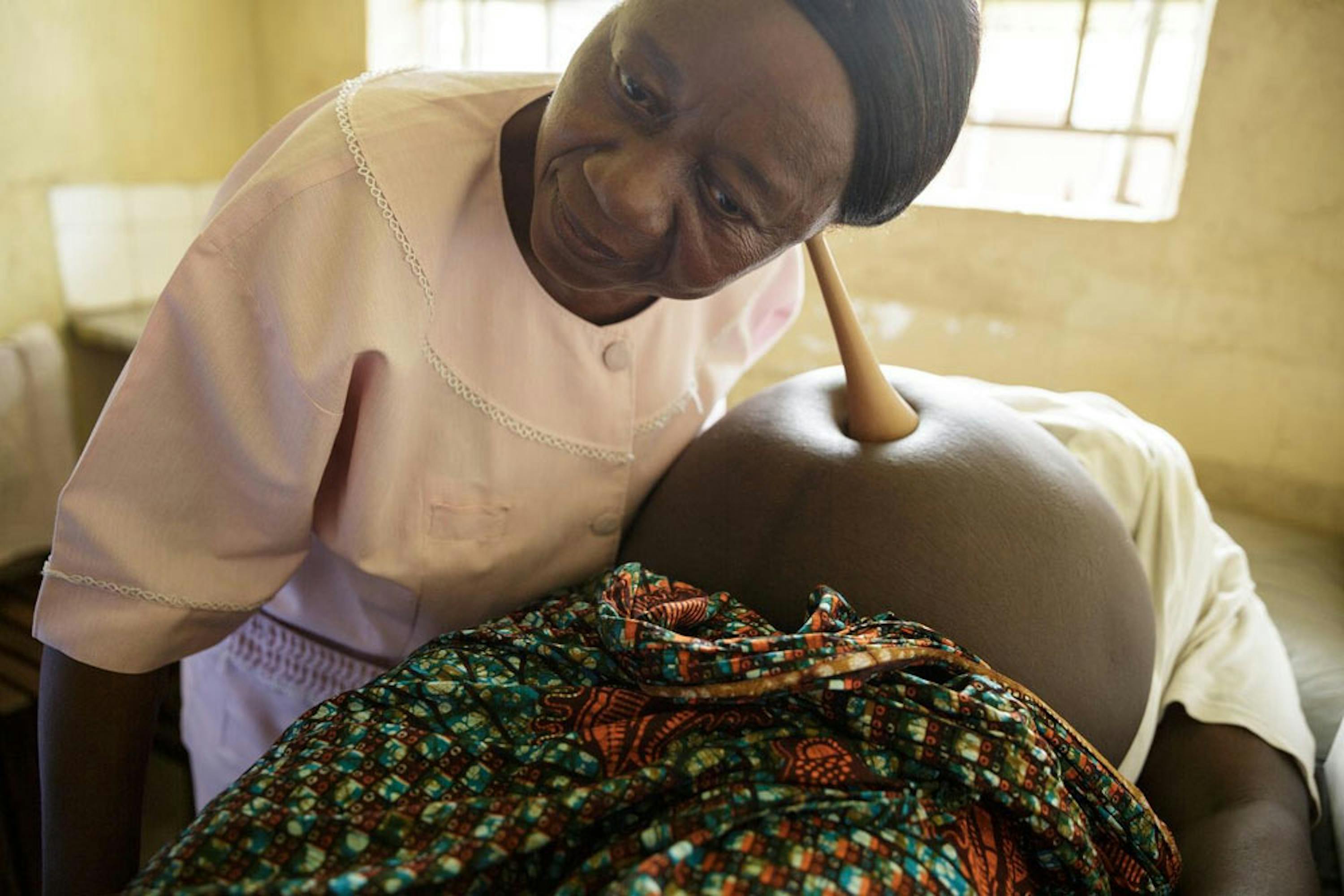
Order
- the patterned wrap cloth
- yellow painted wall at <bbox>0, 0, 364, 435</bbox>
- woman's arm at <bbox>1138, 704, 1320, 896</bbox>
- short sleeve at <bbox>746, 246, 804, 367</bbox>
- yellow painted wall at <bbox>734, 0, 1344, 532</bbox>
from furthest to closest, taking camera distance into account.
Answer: yellow painted wall at <bbox>0, 0, 364, 435</bbox>
yellow painted wall at <bbox>734, 0, 1344, 532</bbox>
short sleeve at <bbox>746, 246, 804, 367</bbox>
woman's arm at <bbox>1138, 704, 1320, 896</bbox>
the patterned wrap cloth

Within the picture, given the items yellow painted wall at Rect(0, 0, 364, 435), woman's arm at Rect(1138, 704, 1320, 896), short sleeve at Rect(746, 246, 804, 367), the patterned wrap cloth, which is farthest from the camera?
yellow painted wall at Rect(0, 0, 364, 435)

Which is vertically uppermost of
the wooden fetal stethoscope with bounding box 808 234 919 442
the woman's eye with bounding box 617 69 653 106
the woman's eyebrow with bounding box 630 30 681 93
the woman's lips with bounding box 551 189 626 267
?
the woman's eyebrow with bounding box 630 30 681 93

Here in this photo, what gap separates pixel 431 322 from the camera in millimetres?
808

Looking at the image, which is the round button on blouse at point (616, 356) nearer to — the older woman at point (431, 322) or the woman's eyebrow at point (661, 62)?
the older woman at point (431, 322)

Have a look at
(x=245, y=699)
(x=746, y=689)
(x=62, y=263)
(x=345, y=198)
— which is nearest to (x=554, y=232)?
(x=345, y=198)

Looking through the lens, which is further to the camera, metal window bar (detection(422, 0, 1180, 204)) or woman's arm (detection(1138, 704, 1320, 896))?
metal window bar (detection(422, 0, 1180, 204))

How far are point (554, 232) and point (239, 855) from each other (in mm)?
476

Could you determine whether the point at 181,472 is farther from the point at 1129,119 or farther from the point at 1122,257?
the point at 1129,119

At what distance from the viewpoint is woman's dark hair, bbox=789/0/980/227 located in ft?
2.21

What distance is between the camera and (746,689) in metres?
0.62

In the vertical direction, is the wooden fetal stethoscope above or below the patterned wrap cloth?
above

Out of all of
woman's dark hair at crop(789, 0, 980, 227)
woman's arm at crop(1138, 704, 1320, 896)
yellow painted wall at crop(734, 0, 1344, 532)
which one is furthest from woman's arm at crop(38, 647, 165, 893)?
yellow painted wall at crop(734, 0, 1344, 532)

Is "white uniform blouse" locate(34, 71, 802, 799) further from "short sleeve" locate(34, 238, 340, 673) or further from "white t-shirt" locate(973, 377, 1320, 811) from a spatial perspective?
"white t-shirt" locate(973, 377, 1320, 811)

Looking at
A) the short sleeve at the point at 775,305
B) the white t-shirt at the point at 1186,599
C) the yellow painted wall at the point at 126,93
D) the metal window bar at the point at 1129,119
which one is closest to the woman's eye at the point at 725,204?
the short sleeve at the point at 775,305
